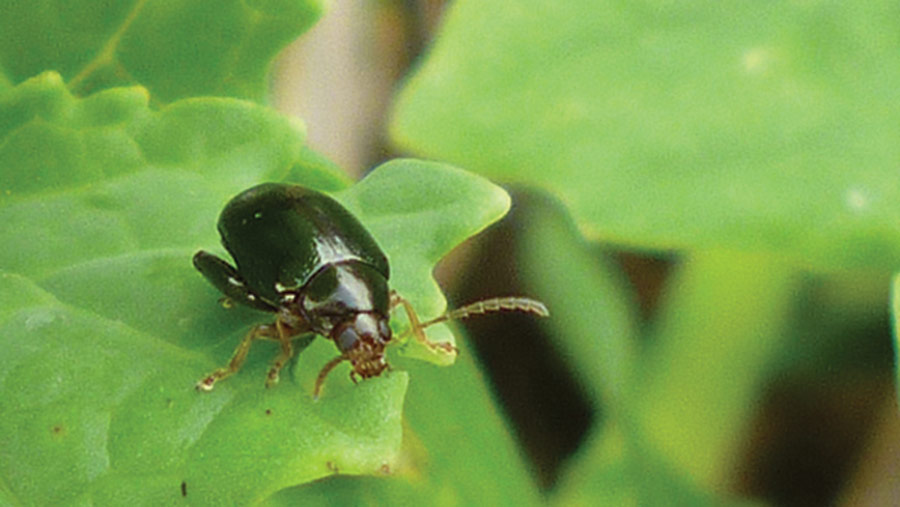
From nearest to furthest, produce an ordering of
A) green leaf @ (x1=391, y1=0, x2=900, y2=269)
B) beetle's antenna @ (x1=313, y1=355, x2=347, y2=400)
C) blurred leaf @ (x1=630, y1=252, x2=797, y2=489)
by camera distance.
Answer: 1. beetle's antenna @ (x1=313, y1=355, x2=347, y2=400)
2. green leaf @ (x1=391, y1=0, x2=900, y2=269)
3. blurred leaf @ (x1=630, y1=252, x2=797, y2=489)

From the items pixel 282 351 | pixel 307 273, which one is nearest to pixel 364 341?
pixel 282 351

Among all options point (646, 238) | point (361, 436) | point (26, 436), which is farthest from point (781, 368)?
point (26, 436)

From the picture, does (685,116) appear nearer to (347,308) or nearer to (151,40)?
(347,308)

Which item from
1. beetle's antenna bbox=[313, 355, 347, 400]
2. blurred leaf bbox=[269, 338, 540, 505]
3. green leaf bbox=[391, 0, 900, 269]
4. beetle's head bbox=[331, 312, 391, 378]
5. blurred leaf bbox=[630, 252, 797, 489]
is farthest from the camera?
blurred leaf bbox=[630, 252, 797, 489]

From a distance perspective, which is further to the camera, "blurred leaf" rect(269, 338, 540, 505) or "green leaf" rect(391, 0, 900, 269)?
"blurred leaf" rect(269, 338, 540, 505)

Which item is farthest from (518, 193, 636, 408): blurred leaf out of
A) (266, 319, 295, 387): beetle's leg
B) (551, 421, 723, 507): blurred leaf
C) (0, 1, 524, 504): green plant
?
(266, 319, 295, 387): beetle's leg

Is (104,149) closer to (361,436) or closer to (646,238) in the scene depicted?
(361,436)

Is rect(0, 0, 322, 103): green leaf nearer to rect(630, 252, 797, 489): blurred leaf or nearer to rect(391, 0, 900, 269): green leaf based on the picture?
rect(391, 0, 900, 269): green leaf
